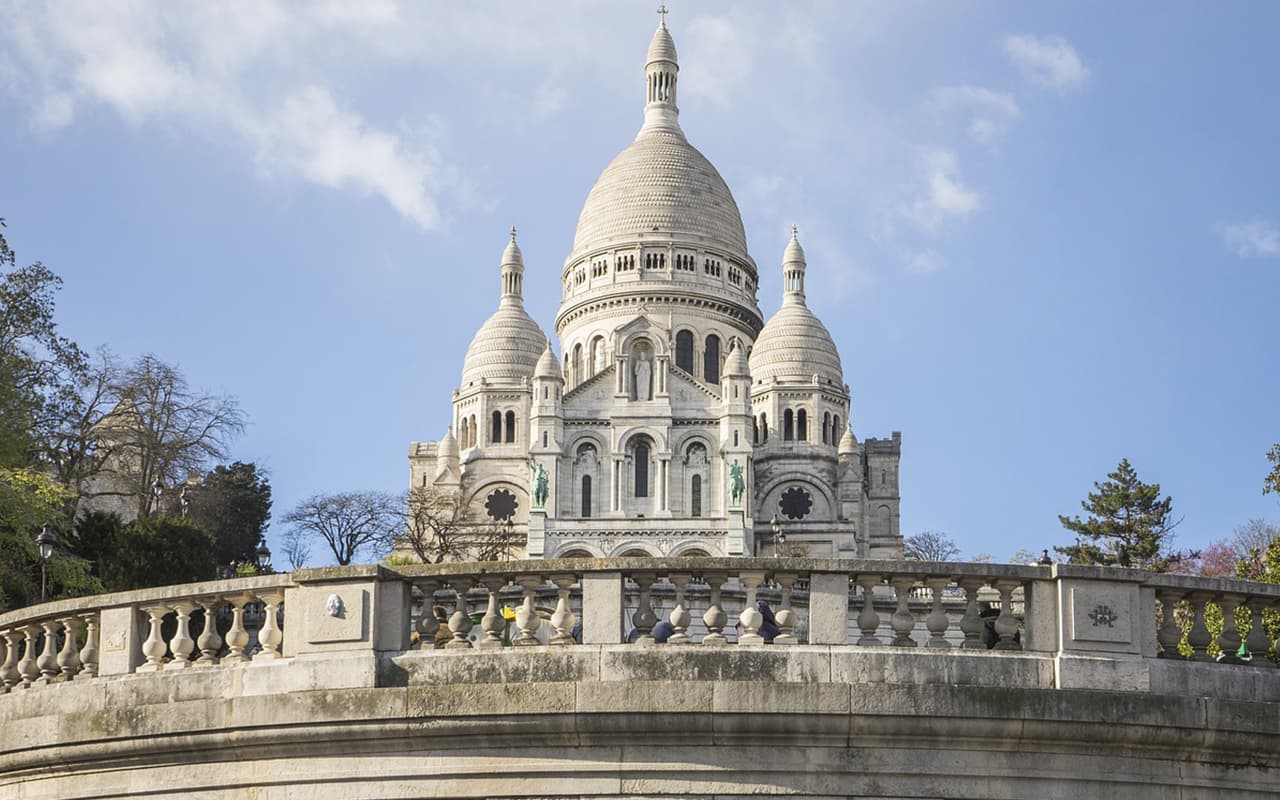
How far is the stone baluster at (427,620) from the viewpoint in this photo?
442 inches

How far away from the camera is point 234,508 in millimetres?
72750

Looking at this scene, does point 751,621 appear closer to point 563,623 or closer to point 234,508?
point 563,623

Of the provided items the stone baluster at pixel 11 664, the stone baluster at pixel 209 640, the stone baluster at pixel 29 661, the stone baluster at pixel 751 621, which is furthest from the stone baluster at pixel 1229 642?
the stone baluster at pixel 11 664

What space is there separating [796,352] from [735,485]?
15.1m

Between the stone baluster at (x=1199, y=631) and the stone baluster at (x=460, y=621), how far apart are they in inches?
158

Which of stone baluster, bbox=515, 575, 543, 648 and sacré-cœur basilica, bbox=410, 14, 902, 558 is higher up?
sacré-cœur basilica, bbox=410, 14, 902, 558

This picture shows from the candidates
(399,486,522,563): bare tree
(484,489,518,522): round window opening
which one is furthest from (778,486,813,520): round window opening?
(399,486,522,563): bare tree

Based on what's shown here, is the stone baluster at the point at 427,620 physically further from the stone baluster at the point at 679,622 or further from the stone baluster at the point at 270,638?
the stone baluster at the point at 679,622

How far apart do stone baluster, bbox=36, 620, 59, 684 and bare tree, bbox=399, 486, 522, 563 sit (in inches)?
2732

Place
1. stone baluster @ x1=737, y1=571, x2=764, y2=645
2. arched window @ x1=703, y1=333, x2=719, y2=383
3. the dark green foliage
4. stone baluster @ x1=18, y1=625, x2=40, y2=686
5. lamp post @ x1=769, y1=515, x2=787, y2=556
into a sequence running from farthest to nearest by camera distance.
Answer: arched window @ x1=703, y1=333, x2=719, y2=383, lamp post @ x1=769, y1=515, x2=787, y2=556, the dark green foliage, stone baluster @ x1=18, y1=625, x2=40, y2=686, stone baluster @ x1=737, y1=571, x2=764, y2=645

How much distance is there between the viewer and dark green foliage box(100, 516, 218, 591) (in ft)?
124

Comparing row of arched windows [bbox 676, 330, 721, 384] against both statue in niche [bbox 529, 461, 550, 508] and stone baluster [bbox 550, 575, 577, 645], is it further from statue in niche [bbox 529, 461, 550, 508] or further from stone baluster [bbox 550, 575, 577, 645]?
stone baluster [bbox 550, 575, 577, 645]

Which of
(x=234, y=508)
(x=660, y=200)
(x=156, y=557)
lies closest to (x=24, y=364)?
(x=156, y=557)

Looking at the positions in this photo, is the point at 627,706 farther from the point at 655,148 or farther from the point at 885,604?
the point at 655,148
